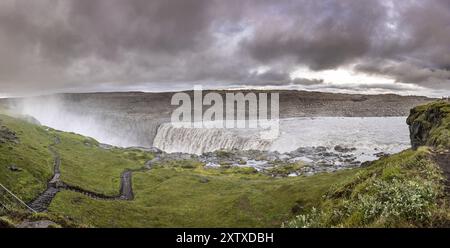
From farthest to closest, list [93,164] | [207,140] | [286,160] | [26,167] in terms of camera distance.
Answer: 1. [207,140]
2. [93,164]
3. [286,160]
4. [26,167]

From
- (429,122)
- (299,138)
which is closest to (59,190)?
(429,122)

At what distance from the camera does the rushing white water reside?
95.8 m

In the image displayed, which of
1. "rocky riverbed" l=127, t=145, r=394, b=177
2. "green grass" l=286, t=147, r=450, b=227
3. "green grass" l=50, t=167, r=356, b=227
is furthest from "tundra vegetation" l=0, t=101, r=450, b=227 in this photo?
"rocky riverbed" l=127, t=145, r=394, b=177

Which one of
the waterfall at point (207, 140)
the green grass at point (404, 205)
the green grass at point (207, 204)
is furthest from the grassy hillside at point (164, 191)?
the waterfall at point (207, 140)

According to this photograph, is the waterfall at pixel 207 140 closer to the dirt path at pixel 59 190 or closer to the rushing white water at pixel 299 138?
the rushing white water at pixel 299 138

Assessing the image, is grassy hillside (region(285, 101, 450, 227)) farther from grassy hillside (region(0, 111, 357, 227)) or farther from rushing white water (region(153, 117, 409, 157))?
rushing white water (region(153, 117, 409, 157))

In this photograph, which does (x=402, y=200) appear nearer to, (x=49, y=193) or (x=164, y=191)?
(x=164, y=191)

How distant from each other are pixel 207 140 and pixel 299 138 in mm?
34423

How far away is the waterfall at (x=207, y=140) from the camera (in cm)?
11896

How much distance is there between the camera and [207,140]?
132500 mm
